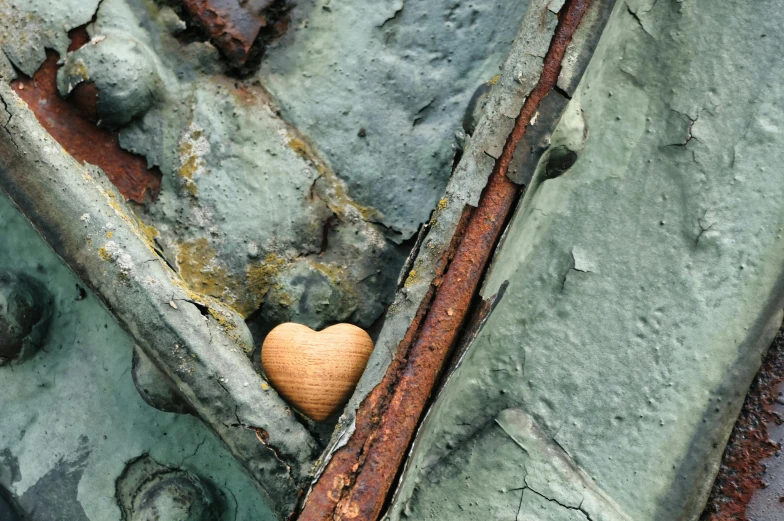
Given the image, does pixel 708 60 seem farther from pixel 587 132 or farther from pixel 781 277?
pixel 781 277

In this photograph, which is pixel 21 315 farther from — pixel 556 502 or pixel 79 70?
pixel 556 502

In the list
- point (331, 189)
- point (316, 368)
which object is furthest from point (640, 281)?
point (331, 189)

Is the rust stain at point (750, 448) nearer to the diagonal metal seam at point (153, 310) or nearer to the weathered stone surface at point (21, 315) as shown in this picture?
the diagonal metal seam at point (153, 310)

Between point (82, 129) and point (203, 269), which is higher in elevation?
point (82, 129)

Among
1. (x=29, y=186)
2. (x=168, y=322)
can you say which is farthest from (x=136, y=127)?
(x=168, y=322)

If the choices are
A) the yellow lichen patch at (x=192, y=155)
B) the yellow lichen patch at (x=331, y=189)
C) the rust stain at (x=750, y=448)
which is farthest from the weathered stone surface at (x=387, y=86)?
the rust stain at (x=750, y=448)

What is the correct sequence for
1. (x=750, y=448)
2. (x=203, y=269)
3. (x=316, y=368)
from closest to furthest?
(x=750, y=448), (x=316, y=368), (x=203, y=269)

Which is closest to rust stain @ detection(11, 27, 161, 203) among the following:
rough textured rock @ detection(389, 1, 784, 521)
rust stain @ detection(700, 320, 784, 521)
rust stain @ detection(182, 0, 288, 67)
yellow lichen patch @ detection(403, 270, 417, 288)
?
rust stain @ detection(182, 0, 288, 67)
